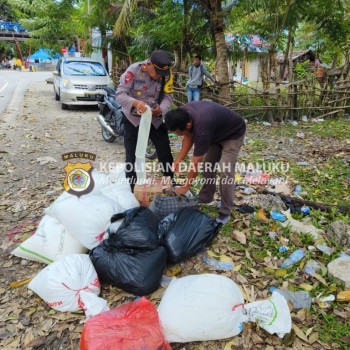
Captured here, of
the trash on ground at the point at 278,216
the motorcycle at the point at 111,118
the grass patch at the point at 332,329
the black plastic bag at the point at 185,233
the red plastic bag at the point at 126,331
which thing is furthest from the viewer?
the motorcycle at the point at 111,118

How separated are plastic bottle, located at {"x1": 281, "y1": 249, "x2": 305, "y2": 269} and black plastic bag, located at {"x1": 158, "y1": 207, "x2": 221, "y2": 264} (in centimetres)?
60

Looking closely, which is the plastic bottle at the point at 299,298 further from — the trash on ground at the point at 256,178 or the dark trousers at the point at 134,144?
the trash on ground at the point at 256,178

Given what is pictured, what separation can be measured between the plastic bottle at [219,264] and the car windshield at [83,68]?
846cm

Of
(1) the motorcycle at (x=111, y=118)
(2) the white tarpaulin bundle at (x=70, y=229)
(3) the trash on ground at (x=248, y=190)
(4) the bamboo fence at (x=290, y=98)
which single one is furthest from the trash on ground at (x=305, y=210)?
(4) the bamboo fence at (x=290, y=98)

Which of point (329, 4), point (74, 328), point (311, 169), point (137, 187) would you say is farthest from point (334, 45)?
point (74, 328)

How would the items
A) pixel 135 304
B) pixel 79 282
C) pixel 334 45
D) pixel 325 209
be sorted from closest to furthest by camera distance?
1. pixel 135 304
2. pixel 79 282
3. pixel 325 209
4. pixel 334 45

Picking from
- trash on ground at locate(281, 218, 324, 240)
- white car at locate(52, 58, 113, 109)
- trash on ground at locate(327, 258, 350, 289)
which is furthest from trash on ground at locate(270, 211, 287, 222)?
white car at locate(52, 58, 113, 109)

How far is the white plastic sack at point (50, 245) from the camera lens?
241cm

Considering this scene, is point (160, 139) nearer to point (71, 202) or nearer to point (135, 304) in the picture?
→ point (71, 202)

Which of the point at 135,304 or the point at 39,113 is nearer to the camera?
the point at 135,304

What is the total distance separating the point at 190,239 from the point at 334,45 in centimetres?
844

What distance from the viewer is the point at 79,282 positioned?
2.04 metres

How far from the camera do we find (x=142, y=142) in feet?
10.1

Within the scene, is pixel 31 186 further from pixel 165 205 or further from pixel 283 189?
pixel 283 189
